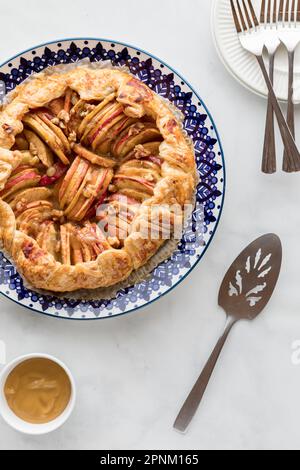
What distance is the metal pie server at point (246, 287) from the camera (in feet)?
8.35

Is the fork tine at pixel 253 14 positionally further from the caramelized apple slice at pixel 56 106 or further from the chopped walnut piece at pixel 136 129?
the caramelized apple slice at pixel 56 106

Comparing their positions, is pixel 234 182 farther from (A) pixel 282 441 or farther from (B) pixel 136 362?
(A) pixel 282 441

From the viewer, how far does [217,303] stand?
259 centimetres

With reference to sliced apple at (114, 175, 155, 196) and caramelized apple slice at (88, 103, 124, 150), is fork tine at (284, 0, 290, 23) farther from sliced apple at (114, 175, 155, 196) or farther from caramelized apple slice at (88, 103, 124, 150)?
sliced apple at (114, 175, 155, 196)

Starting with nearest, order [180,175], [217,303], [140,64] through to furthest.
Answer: [180,175]
[140,64]
[217,303]

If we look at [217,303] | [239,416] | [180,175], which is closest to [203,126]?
[180,175]

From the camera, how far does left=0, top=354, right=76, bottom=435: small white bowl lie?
2.39 meters

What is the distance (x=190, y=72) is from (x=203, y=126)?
A: 36cm

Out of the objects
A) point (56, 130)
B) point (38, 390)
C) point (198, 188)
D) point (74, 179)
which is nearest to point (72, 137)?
point (56, 130)

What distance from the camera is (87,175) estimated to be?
2.35 metres

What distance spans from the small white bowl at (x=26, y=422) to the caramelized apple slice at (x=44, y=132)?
86 cm

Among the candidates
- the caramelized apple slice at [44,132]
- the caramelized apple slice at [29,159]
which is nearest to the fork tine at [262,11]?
the caramelized apple slice at [44,132]

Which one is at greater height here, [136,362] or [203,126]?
[203,126]

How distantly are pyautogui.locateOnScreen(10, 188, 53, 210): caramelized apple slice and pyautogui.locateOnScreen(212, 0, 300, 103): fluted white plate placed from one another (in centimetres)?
99
